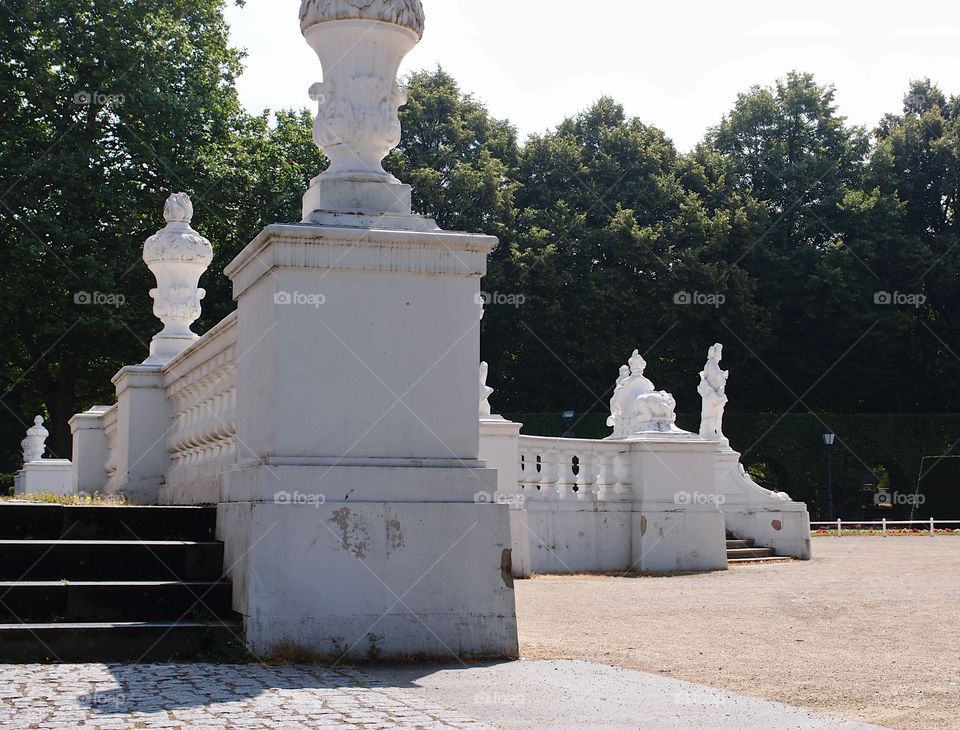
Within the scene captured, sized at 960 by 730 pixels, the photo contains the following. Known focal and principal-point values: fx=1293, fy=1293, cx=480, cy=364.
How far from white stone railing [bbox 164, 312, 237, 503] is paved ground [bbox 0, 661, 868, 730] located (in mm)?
1921

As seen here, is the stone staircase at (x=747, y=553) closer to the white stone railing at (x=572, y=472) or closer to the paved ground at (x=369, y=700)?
the white stone railing at (x=572, y=472)

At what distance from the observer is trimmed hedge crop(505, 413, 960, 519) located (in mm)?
37812

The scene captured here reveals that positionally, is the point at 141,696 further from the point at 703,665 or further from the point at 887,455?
the point at 887,455

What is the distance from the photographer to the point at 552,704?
5.02 metres

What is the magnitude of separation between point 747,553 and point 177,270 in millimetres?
10506

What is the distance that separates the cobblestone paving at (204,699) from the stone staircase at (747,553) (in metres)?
13.6

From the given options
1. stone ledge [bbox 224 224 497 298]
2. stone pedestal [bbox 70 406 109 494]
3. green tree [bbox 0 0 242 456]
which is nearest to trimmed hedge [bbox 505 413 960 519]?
green tree [bbox 0 0 242 456]

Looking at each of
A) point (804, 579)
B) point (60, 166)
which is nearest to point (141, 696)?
point (804, 579)

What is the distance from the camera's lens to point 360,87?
23.3 feet

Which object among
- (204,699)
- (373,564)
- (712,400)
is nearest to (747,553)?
(712,400)

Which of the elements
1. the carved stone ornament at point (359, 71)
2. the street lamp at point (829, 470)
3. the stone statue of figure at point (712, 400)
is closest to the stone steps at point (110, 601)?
the carved stone ornament at point (359, 71)

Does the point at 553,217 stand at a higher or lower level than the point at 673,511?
higher

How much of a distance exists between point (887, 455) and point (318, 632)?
113 feet

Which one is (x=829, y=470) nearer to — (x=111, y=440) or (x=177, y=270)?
(x=111, y=440)
